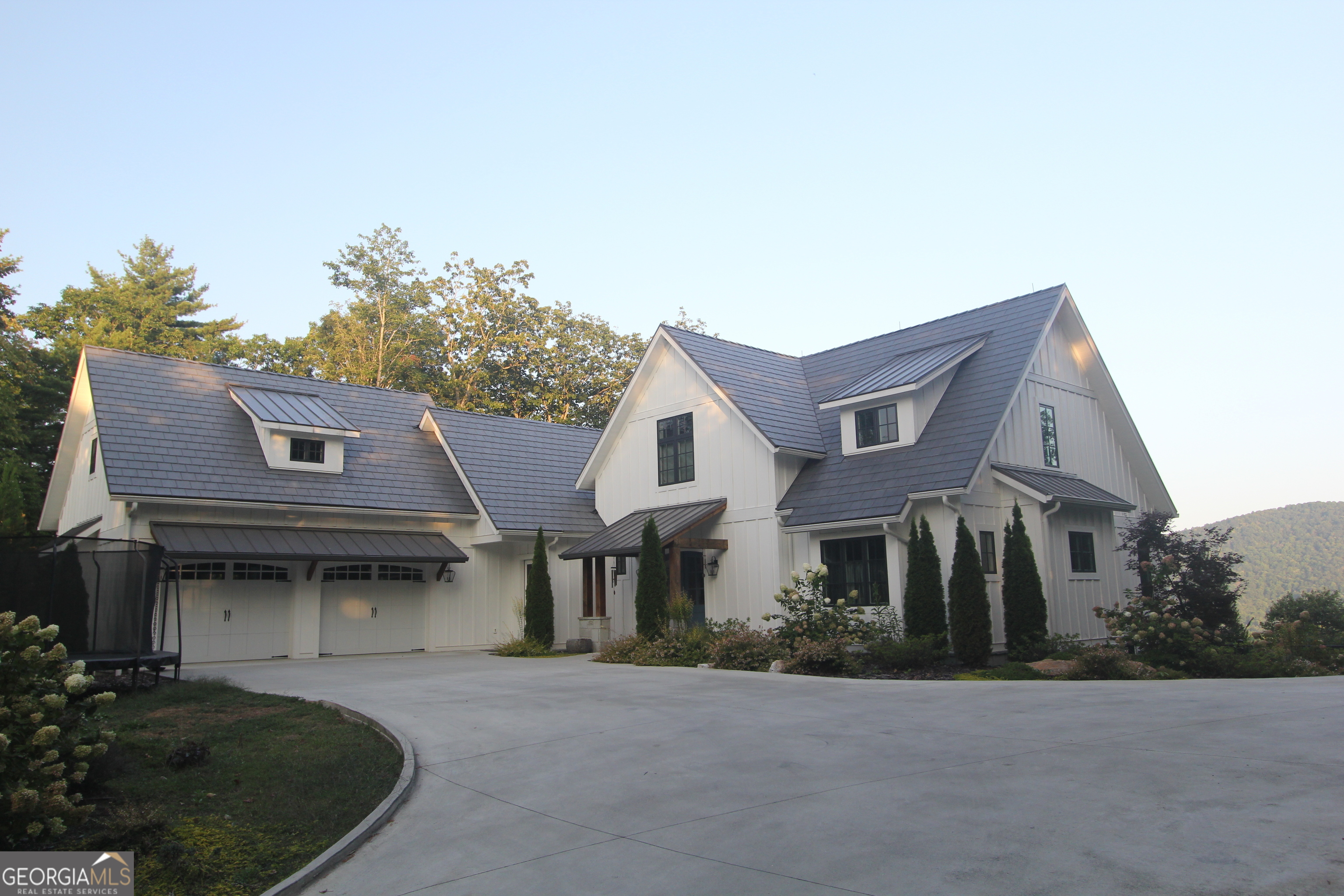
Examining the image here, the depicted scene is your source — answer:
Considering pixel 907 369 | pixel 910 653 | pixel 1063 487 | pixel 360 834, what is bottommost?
pixel 360 834

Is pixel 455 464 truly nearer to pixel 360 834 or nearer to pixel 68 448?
pixel 68 448

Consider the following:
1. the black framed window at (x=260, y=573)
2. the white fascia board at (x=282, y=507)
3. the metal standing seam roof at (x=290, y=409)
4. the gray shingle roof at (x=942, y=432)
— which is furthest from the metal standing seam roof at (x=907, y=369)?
the black framed window at (x=260, y=573)

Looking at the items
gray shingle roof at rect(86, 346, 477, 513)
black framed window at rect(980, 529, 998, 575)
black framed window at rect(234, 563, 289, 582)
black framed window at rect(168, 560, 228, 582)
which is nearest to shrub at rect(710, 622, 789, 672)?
black framed window at rect(980, 529, 998, 575)

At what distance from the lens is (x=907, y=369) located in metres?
19.0

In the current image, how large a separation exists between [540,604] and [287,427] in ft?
23.1

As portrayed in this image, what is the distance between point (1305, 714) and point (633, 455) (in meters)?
16.0

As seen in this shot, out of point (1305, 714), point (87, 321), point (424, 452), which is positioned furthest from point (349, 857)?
point (87, 321)

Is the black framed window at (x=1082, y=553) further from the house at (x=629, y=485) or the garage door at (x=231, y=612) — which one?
the garage door at (x=231, y=612)

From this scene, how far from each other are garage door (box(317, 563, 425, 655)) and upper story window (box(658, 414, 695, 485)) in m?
6.49

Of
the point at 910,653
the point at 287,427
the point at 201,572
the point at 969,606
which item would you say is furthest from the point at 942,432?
the point at 201,572

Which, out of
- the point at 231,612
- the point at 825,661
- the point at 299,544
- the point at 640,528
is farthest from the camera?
the point at 640,528

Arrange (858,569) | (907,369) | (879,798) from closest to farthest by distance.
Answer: (879,798)
(858,569)
(907,369)

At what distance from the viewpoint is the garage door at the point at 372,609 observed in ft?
68.4

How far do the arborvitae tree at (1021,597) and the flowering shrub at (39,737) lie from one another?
1325 cm
